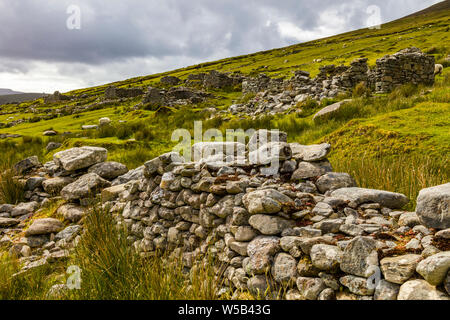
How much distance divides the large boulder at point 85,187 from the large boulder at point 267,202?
468 centimetres

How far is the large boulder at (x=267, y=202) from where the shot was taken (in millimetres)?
2989

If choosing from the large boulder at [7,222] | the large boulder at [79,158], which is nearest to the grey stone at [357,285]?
the large boulder at [7,222]

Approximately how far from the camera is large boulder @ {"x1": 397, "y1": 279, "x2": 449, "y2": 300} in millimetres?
1731

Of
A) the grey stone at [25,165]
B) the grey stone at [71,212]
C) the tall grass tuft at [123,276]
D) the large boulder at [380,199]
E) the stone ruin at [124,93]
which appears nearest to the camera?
the tall grass tuft at [123,276]

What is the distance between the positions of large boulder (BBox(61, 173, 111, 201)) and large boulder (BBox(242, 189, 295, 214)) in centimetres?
468

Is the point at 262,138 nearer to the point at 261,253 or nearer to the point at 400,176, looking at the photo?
the point at 400,176

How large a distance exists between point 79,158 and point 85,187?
143 cm

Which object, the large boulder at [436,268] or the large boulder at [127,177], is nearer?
the large boulder at [436,268]

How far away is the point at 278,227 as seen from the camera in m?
2.92

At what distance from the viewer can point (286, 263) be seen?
2.55 meters

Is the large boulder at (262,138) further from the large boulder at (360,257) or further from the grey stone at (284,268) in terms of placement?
the large boulder at (360,257)

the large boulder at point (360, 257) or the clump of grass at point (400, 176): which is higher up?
the clump of grass at point (400, 176)
